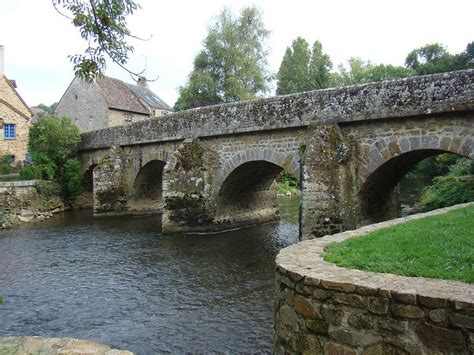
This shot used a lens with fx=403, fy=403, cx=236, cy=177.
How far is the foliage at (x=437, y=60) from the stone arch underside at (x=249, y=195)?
2415 cm

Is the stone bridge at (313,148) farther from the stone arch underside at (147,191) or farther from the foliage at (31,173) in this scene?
the foliage at (31,173)

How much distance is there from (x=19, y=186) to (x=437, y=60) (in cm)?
3432

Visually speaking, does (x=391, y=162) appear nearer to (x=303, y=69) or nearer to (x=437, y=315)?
(x=437, y=315)

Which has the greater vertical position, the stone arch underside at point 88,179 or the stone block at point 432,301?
the stone arch underside at point 88,179

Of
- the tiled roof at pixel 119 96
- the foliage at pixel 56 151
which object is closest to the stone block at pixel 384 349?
the foliage at pixel 56 151

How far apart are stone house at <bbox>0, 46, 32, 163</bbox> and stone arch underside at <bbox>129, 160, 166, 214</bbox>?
1249 centimetres

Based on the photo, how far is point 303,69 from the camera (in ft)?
135

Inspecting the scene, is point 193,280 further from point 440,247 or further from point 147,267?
point 440,247

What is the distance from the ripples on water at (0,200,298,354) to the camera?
5.97 meters

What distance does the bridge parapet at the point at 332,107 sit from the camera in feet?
27.1

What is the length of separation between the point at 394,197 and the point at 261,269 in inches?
200

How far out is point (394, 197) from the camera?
39.0ft

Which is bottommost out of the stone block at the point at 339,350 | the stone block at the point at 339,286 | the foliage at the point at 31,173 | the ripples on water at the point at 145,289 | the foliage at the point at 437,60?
the ripples on water at the point at 145,289

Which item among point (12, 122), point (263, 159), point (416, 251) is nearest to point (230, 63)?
point (12, 122)
